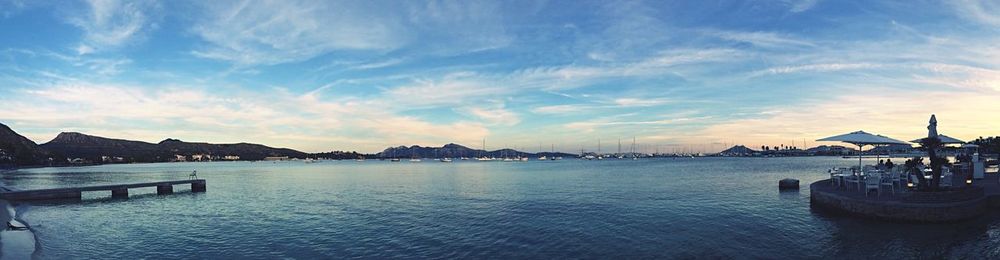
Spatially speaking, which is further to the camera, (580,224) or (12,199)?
(12,199)

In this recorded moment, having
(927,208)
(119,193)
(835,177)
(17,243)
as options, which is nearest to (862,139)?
(835,177)

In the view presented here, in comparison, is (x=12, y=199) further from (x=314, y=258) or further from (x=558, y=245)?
(x=558, y=245)

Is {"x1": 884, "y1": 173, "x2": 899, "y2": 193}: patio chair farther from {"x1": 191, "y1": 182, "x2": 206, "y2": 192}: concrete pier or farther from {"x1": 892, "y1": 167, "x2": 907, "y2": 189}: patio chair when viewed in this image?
{"x1": 191, "y1": 182, "x2": 206, "y2": 192}: concrete pier

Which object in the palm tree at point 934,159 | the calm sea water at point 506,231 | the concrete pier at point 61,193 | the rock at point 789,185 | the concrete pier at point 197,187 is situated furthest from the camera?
the concrete pier at point 197,187

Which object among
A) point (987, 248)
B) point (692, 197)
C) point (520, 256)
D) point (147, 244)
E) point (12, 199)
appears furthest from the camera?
point (12, 199)

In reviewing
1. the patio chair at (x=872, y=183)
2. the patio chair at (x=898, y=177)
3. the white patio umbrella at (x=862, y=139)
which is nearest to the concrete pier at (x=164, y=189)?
the white patio umbrella at (x=862, y=139)

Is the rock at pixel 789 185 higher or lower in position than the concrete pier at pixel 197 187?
higher

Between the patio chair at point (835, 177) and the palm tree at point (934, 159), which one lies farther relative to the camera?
the patio chair at point (835, 177)

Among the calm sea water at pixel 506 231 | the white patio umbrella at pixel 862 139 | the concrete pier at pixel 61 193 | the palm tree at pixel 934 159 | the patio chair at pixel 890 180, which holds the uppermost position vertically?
the white patio umbrella at pixel 862 139

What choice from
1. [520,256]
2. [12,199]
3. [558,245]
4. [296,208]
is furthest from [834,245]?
[12,199]

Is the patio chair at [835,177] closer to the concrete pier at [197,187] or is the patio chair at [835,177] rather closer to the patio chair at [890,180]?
the patio chair at [890,180]

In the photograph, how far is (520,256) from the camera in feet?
47.5

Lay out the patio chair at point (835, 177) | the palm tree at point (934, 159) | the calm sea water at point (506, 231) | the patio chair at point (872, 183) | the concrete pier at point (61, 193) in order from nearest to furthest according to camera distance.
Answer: the calm sea water at point (506, 231) < the palm tree at point (934, 159) < the patio chair at point (872, 183) < the patio chair at point (835, 177) < the concrete pier at point (61, 193)

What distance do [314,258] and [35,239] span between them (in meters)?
12.4
